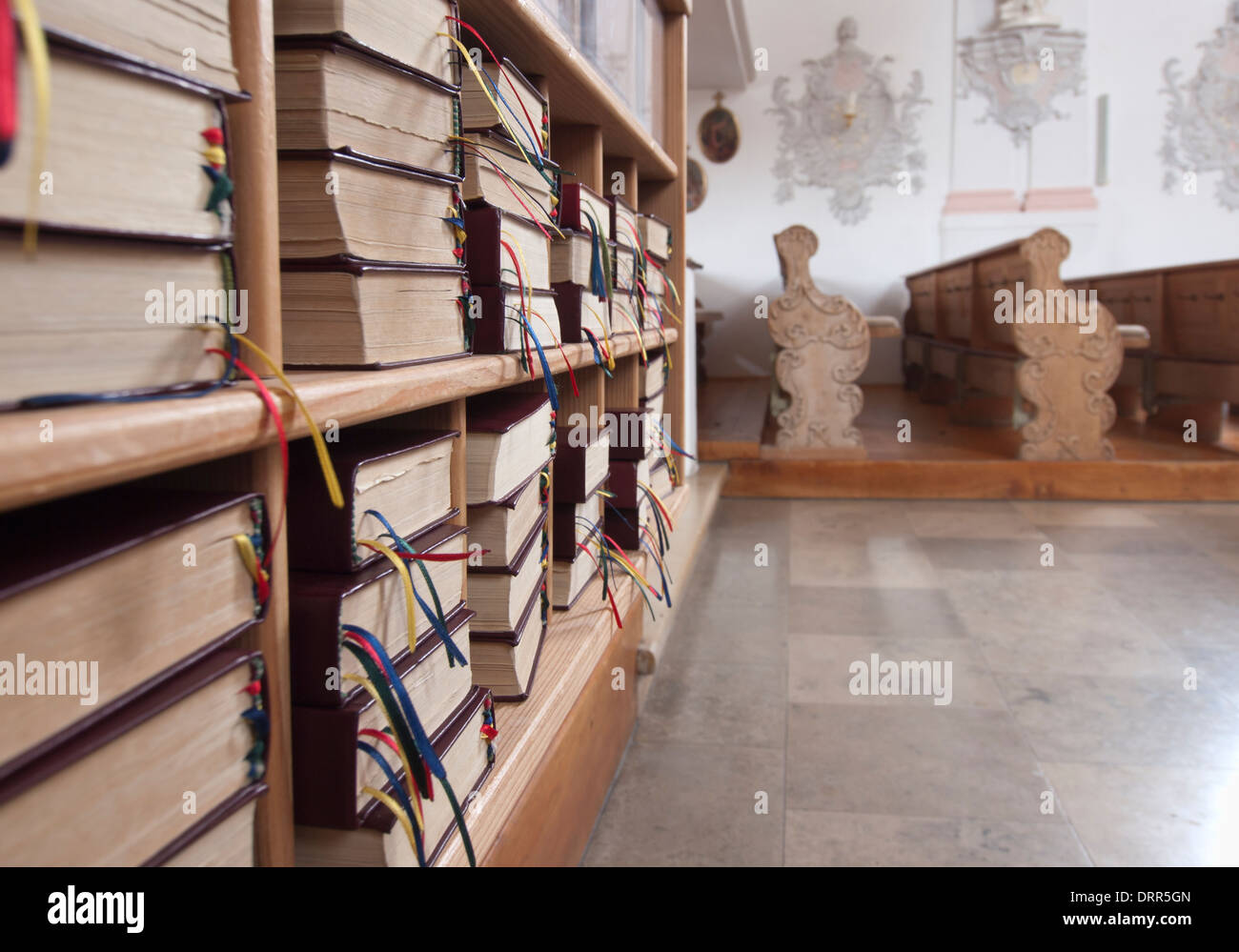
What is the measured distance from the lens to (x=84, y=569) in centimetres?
50


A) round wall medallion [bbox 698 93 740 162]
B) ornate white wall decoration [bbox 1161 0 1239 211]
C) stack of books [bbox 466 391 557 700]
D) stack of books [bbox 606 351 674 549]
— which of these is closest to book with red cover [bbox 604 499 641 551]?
stack of books [bbox 606 351 674 549]

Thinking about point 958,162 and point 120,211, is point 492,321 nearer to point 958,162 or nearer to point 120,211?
point 120,211

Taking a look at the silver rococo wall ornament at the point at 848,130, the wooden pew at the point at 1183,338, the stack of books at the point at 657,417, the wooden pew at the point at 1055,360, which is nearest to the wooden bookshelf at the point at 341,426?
the stack of books at the point at 657,417

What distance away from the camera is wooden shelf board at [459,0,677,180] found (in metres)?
1.22

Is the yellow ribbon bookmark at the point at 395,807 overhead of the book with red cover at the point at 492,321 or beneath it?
beneath

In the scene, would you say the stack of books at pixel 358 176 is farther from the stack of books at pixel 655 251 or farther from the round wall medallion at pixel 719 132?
the round wall medallion at pixel 719 132

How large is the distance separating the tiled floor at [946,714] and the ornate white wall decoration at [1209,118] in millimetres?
4977

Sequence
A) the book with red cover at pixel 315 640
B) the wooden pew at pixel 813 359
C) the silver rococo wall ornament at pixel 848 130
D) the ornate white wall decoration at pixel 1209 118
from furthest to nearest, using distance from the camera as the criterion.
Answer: the silver rococo wall ornament at pixel 848 130, the ornate white wall decoration at pixel 1209 118, the wooden pew at pixel 813 359, the book with red cover at pixel 315 640

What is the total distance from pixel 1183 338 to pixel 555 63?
4.14 m

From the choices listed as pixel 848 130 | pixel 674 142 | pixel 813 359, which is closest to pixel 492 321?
pixel 674 142

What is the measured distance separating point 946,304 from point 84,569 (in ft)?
19.1

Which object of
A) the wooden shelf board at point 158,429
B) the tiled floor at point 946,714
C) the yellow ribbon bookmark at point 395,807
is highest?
the wooden shelf board at point 158,429

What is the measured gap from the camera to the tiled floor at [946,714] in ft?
4.89
